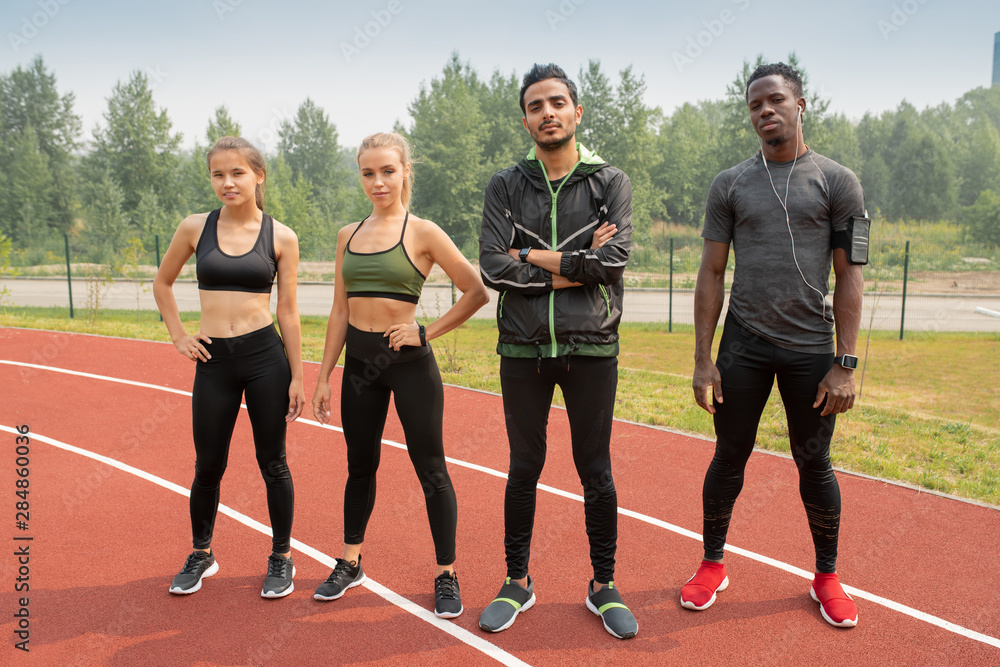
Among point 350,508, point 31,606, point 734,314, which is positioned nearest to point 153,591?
point 31,606

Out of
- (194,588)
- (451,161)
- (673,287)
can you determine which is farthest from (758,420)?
(451,161)

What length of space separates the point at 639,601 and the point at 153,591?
256cm

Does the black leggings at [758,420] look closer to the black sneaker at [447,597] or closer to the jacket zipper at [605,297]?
the jacket zipper at [605,297]

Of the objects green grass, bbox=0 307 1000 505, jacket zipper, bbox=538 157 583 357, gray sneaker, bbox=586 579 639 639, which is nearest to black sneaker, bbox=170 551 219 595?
gray sneaker, bbox=586 579 639 639

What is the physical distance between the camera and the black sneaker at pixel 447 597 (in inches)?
133

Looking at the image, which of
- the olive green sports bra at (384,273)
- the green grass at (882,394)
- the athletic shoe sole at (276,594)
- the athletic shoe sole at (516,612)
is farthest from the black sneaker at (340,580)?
the green grass at (882,394)

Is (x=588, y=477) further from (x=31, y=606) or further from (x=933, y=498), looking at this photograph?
(x=933, y=498)

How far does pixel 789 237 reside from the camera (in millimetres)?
3119

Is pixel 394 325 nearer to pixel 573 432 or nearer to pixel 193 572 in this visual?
pixel 573 432

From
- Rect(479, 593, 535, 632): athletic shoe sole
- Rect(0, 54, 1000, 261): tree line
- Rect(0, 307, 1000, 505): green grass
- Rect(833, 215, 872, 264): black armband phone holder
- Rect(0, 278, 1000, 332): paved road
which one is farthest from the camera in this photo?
Rect(0, 54, 1000, 261): tree line

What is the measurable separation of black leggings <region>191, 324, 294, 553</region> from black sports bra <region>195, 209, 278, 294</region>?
0.83ft

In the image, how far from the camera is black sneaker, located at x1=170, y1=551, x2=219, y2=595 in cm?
360

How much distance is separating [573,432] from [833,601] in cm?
153

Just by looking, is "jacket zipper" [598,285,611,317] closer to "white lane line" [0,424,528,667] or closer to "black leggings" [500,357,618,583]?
"black leggings" [500,357,618,583]
